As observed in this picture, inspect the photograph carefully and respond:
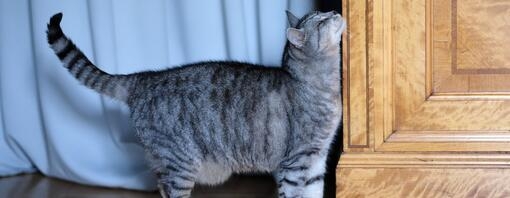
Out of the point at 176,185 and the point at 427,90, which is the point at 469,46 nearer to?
the point at 427,90

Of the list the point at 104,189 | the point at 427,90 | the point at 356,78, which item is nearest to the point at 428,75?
the point at 427,90

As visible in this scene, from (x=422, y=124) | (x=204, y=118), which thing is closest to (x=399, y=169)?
(x=422, y=124)

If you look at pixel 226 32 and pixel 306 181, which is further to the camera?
pixel 226 32

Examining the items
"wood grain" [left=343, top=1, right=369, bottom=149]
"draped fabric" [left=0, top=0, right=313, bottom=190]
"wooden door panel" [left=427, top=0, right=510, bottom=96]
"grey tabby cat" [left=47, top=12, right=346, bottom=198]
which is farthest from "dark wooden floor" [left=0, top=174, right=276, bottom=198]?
"wooden door panel" [left=427, top=0, right=510, bottom=96]

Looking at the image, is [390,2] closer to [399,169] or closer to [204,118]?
[399,169]

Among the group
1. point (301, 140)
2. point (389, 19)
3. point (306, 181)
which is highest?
point (389, 19)

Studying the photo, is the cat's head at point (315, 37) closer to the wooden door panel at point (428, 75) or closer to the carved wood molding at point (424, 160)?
the wooden door panel at point (428, 75)

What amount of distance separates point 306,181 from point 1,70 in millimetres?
1031

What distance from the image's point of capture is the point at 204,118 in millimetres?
1497

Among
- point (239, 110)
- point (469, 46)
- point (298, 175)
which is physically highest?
point (469, 46)

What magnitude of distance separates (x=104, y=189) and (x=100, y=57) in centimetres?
37

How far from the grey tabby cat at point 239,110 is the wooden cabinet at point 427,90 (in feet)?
0.31

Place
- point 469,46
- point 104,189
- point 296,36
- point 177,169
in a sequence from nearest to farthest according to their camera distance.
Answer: point 469,46 → point 296,36 → point 177,169 → point 104,189

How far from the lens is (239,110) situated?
4.84 feet
